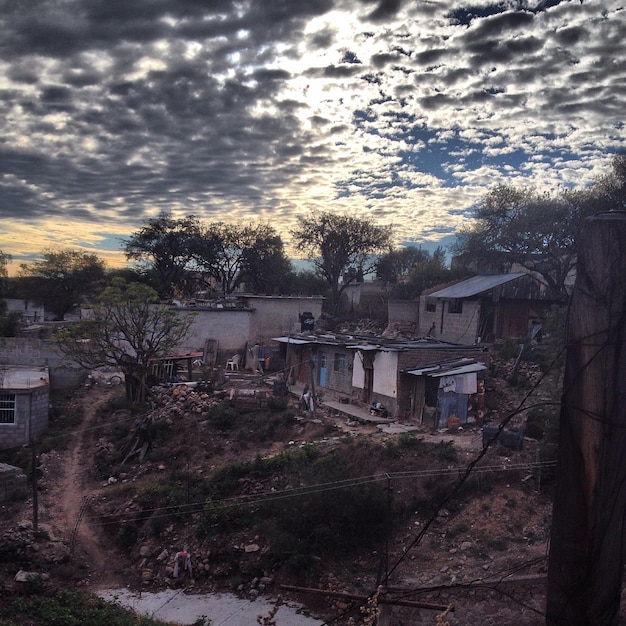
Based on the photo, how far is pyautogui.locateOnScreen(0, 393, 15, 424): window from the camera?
64.3 feet

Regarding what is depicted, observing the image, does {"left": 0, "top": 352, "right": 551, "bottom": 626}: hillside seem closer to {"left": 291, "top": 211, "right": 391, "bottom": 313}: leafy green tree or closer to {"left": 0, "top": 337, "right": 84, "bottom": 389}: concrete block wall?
{"left": 0, "top": 337, "right": 84, "bottom": 389}: concrete block wall

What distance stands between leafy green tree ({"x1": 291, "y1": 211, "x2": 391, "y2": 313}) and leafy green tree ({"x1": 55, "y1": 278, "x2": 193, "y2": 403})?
21.9 metres

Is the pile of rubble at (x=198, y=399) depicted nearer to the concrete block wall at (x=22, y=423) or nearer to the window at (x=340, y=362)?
the window at (x=340, y=362)

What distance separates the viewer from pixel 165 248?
45281 millimetres

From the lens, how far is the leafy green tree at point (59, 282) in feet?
140

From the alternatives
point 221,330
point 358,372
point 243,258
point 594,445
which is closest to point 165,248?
point 243,258

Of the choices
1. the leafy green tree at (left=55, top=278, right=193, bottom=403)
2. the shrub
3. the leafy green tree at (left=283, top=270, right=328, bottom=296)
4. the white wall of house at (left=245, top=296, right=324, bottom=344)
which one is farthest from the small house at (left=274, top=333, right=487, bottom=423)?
the leafy green tree at (left=283, top=270, right=328, bottom=296)

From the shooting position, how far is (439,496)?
41.7 feet

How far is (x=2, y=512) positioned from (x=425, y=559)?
40.8 feet

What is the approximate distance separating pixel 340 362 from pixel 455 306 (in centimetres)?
891

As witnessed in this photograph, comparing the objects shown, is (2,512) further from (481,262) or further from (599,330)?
(481,262)

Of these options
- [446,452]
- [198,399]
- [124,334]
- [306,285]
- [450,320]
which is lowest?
[198,399]

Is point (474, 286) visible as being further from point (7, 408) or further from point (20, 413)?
point (7, 408)

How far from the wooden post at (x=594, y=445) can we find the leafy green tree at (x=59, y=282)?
44.4 metres
